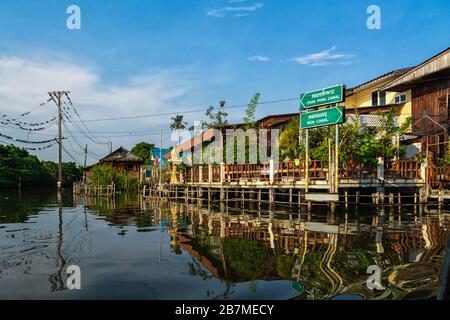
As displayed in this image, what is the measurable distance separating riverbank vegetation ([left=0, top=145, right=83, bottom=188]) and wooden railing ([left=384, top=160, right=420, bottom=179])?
53.2m

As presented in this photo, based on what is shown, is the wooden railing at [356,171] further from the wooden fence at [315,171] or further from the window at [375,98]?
the window at [375,98]

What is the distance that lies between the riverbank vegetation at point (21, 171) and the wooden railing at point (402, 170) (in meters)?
53.2

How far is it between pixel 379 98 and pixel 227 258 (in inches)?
986

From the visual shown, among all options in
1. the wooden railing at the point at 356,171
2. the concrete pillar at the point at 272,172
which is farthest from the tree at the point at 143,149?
the wooden railing at the point at 356,171

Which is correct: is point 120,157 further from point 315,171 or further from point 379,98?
point 315,171

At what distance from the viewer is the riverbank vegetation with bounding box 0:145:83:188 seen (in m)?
54.9

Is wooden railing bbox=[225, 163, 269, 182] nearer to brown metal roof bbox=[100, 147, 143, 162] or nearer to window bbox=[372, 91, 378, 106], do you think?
window bbox=[372, 91, 378, 106]

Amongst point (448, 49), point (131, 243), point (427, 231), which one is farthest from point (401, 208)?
point (131, 243)

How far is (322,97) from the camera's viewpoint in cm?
1758
